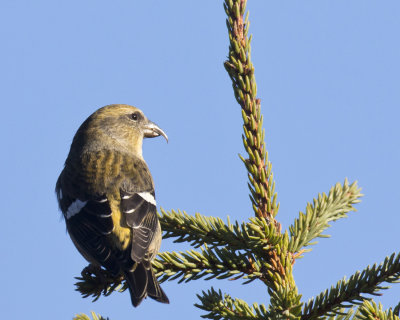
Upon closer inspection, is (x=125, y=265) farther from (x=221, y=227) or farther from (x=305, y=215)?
(x=305, y=215)

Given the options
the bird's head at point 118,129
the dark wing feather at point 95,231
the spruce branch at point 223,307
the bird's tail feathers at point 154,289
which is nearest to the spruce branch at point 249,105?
the spruce branch at point 223,307

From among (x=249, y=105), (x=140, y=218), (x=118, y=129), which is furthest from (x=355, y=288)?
(x=118, y=129)

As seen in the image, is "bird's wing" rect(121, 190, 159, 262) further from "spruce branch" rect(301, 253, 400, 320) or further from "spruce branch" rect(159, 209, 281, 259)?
"spruce branch" rect(301, 253, 400, 320)

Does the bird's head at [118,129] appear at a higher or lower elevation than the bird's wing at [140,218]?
higher

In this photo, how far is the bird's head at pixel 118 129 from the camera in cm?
604

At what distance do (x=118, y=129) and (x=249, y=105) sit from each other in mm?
3567

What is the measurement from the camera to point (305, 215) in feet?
9.43

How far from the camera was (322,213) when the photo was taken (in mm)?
2979

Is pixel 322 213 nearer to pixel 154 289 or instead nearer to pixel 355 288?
pixel 355 288

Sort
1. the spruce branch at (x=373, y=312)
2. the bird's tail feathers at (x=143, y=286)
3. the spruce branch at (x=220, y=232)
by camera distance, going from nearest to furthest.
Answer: the spruce branch at (x=373, y=312) < the spruce branch at (x=220, y=232) < the bird's tail feathers at (x=143, y=286)

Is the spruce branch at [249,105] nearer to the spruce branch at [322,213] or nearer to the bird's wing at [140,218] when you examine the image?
the spruce branch at [322,213]

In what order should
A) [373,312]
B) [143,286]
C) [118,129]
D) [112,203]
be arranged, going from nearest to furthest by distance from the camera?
1. [373,312]
2. [143,286]
3. [112,203]
4. [118,129]

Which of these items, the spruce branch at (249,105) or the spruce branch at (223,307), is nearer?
the spruce branch at (223,307)

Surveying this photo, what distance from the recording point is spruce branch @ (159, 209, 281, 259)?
266cm
